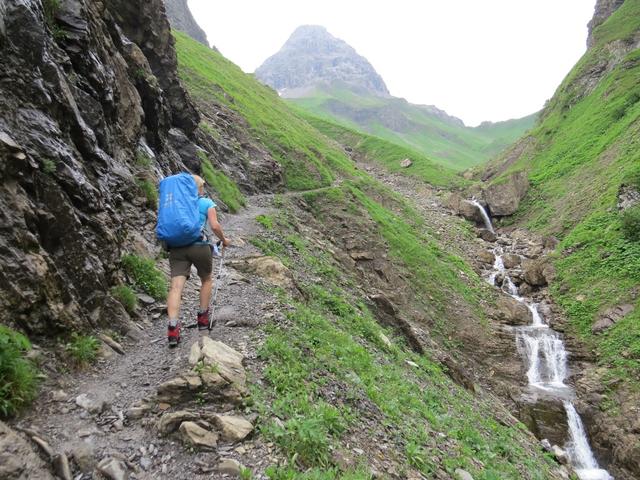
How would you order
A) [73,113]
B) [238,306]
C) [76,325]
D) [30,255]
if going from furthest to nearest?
[238,306], [73,113], [76,325], [30,255]

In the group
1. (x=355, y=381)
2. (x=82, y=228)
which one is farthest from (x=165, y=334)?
(x=355, y=381)

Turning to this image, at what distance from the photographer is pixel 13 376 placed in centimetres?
496

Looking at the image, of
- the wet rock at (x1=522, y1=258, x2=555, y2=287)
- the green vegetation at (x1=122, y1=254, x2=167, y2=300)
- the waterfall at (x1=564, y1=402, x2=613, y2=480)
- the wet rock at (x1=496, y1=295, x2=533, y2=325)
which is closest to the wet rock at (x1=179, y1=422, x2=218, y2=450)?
the green vegetation at (x1=122, y1=254, x2=167, y2=300)

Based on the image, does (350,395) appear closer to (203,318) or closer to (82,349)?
(203,318)

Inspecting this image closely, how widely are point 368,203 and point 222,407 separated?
1382 inches

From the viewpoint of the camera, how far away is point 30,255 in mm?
6422

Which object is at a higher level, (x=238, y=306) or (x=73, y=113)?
(x=73, y=113)

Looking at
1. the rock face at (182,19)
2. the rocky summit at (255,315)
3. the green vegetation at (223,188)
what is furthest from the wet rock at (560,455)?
the rock face at (182,19)

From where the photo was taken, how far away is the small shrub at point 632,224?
1215 inches

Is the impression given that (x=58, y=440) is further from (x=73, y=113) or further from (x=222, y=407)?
(x=73, y=113)

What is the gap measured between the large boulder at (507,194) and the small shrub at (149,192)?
159ft

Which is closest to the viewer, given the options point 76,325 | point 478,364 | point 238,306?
point 76,325

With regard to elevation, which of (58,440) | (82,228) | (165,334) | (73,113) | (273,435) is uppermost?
(73,113)

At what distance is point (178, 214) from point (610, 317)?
1232 inches
